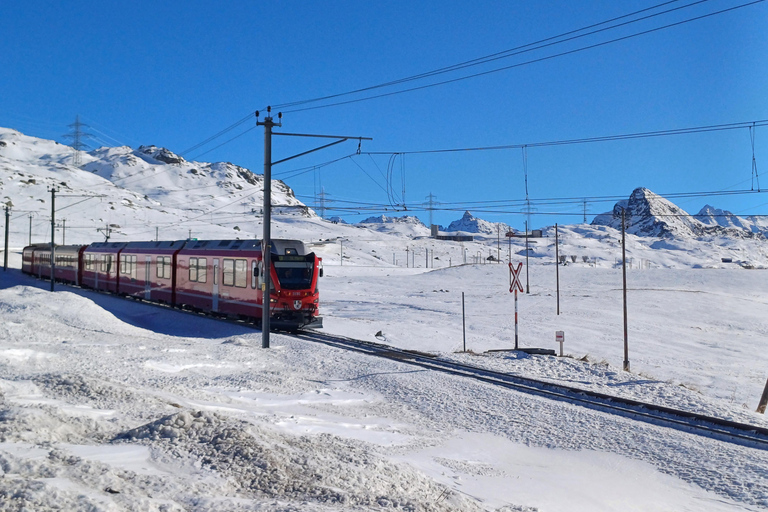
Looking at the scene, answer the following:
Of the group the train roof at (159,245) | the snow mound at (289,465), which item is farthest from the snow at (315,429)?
the train roof at (159,245)

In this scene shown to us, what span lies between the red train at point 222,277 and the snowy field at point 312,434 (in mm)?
1629

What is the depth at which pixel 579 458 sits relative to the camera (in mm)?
9375

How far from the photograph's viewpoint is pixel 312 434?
29.7 ft

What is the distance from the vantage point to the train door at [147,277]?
3278 centimetres

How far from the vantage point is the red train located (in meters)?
23.2

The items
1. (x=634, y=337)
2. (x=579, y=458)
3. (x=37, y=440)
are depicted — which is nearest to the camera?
(x=37, y=440)

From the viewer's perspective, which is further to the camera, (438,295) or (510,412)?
(438,295)

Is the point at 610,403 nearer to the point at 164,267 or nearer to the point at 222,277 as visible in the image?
the point at 222,277

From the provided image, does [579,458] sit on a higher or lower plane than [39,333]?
lower

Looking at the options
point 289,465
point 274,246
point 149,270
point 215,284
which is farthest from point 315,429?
point 149,270

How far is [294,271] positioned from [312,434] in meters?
14.9

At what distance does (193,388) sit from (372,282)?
59679mm

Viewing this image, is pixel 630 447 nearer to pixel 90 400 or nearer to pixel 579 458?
pixel 579 458

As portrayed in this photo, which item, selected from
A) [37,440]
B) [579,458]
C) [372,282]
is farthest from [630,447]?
[372,282]
